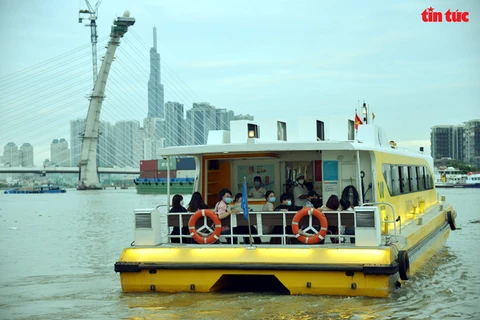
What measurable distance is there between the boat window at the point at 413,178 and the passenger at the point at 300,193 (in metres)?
3.38

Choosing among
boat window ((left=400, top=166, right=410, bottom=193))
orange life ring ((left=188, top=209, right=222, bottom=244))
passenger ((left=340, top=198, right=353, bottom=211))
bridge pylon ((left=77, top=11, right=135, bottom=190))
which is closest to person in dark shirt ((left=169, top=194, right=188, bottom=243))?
orange life ring ((left=188, top=209, right=222, bottom=244))

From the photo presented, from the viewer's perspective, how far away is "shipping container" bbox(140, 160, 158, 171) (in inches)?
4203

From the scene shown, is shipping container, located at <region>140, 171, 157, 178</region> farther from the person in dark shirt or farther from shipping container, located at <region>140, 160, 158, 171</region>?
the person in dark shirt

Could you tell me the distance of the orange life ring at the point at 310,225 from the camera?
945cm

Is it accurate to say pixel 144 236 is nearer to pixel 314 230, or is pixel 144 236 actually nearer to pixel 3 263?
pixel 314 230

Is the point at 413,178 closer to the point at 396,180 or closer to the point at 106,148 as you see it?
the point at 396,180

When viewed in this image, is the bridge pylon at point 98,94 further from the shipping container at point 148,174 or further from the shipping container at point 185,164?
the shipping container at point 185,164

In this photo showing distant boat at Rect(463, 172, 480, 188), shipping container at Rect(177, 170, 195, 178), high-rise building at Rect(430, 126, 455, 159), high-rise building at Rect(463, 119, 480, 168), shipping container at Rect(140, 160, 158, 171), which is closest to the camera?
distant boat at Rect(463, 172, 480, 188)

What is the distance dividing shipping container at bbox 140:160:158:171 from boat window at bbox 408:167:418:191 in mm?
93057

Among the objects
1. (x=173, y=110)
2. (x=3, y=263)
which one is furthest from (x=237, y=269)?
(x=173, y=110)

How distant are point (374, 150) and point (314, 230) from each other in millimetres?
1866

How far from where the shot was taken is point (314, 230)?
961cm

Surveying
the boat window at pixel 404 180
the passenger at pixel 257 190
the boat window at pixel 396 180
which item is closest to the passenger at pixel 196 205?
the passenger at pixel 257 190

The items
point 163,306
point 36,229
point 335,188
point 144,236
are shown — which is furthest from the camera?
point 36,229
